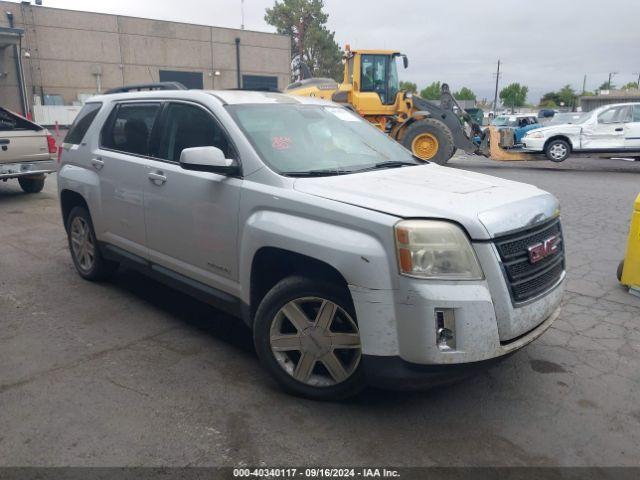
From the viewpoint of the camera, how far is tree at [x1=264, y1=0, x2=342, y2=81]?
53.1 meters

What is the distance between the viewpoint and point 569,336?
4.16 meters

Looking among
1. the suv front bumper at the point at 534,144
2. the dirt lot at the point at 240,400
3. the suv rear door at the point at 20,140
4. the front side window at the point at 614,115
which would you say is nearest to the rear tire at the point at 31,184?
the suv rear door at the point at 20,140

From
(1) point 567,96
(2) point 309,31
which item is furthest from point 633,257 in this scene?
(1) point 567,96

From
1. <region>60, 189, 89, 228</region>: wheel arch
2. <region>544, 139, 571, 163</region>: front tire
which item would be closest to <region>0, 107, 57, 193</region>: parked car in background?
<region>60, 189, 89, 228</region>: wheel arch

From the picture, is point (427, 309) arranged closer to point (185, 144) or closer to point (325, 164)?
point (325, 164)

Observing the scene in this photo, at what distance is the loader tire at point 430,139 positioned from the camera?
49.0ft

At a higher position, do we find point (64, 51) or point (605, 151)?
point (64, 51)

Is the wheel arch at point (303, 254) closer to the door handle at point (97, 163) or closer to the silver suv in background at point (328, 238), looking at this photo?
the silver suv in background at point (328, 238)

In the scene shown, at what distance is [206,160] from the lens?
3377 mm

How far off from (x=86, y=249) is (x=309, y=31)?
52035mm

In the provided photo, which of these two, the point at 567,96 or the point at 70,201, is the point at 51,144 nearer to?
the point at 70,201

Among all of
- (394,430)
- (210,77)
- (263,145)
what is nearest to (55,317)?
(263,145)

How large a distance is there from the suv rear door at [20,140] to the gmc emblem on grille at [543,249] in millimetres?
9086

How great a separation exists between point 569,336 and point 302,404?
224cm
